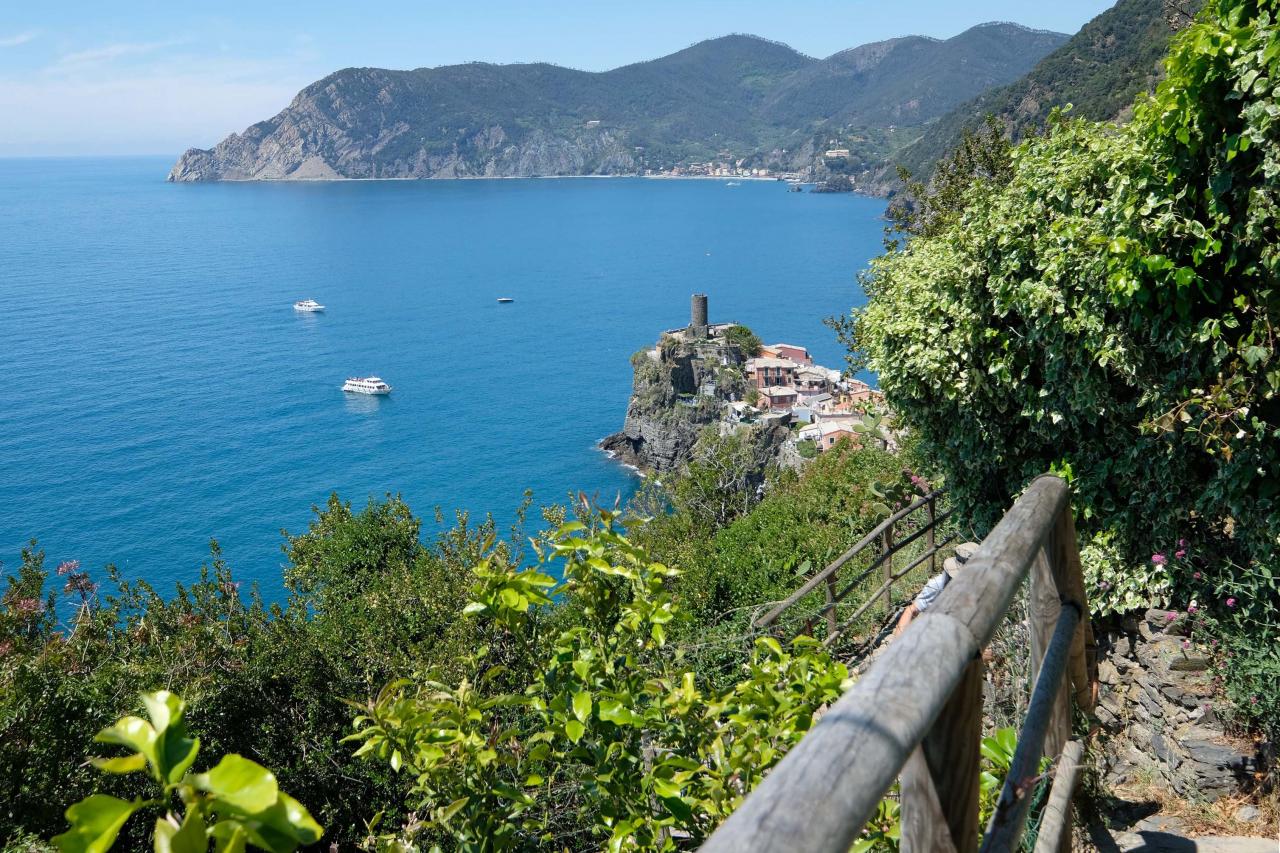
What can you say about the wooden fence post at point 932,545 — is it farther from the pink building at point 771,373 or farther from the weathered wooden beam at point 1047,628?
the pink building at point 771,373

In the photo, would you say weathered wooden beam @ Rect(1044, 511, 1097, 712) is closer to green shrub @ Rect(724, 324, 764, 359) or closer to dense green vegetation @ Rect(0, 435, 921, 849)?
dense green vegetation @ Rect(0, 435, 921, 849)

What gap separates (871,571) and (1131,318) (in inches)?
202

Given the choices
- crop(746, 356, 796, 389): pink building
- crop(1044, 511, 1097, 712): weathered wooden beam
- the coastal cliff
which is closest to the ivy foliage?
crop(1044, 511, 1097, 712): weathered wooden beam

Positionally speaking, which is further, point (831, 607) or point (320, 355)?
point (320, 355)

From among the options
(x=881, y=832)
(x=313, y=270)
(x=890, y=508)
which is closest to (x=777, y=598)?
(x=890, y=508)

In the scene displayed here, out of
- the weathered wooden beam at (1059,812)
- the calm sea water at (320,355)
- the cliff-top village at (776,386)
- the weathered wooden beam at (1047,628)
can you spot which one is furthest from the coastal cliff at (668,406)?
the weathered wooden beam at (1059,812)

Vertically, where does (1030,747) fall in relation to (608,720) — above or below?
above

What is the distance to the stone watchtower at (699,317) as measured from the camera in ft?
216

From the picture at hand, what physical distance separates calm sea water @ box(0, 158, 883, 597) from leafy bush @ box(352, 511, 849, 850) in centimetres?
3911

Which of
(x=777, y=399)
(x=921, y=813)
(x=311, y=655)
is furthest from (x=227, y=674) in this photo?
(x=777, y=399)

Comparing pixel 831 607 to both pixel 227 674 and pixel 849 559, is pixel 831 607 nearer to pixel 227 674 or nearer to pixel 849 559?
pixel 849 559

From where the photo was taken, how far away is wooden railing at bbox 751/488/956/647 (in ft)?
26.5

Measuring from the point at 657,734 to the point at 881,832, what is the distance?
3.14 feet

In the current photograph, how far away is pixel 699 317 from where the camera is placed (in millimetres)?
66375
